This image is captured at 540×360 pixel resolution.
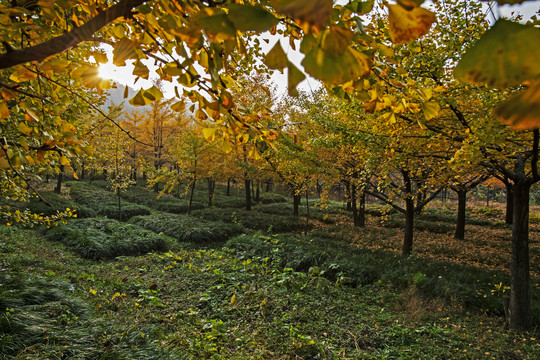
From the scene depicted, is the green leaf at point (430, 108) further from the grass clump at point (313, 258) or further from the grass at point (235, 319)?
the grass clump at point (313, 258)

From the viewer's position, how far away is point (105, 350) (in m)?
2.74

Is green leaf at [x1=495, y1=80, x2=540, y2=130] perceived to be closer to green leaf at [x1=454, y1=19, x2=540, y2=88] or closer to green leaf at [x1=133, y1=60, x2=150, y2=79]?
green leaf at [x1=454, y1=19, x2=540, y2=88]

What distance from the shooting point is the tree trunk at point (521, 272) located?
478 centimetres

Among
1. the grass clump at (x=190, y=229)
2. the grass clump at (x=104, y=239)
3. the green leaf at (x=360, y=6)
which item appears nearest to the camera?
the green leaf at (x=360, y=6)

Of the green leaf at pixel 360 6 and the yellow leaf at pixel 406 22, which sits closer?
the yellow leaf at pixel 406 22

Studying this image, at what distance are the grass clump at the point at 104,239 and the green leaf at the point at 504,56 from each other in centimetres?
990

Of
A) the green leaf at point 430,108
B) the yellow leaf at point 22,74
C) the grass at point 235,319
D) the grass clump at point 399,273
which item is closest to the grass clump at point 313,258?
the grass clump at point 399,273

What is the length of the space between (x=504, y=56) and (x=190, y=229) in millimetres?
11744

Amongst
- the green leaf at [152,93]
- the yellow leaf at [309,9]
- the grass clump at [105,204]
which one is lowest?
the grass clump at [105,204]

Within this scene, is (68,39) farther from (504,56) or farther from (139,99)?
(504,56)

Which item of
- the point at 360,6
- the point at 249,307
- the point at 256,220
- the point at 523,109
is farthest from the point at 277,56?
the point at 256,220

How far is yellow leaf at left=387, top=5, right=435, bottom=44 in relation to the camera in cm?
52

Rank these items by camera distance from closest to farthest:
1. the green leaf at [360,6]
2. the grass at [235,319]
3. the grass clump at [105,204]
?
the green leaf at [360,6]
the grass at [235,319]
the grass clump at [105,204]

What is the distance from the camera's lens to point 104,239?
8.95 metres
